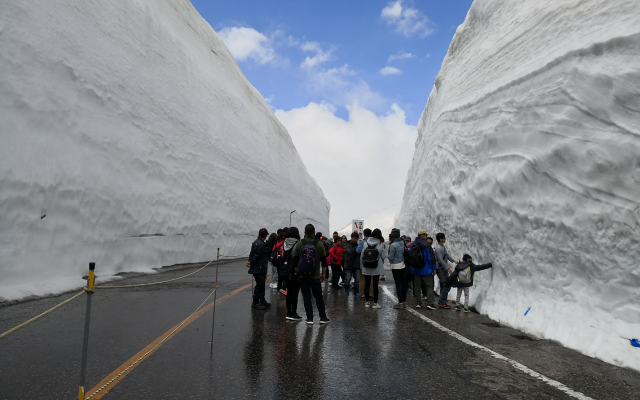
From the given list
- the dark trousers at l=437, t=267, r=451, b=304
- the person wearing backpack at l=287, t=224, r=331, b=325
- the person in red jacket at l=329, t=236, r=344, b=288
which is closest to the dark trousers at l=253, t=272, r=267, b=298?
the person wearing backpack at l=287, t=224, r=331, b=325

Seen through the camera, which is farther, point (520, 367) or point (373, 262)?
point (373, 262)

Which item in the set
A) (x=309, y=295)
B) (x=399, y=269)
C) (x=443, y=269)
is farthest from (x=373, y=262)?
(x=309, y=295)

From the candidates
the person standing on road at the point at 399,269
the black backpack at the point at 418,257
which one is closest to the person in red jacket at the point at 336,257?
the person standing on road at the point at 399,269

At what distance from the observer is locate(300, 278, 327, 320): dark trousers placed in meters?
→ 6.90

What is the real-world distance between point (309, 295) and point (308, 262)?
0.55 meters

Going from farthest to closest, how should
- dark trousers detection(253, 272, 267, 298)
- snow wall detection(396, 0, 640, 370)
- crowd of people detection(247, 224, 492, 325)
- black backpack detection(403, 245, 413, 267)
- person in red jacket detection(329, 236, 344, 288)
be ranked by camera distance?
person in red jacket detection(329, 236, 344, 288)
black backpack detection(403, 245, 413, 267)
dark trousers detection(253, 272, 267, 298)
crowd of people detection(247, 224, 492, 325)
snow wall detection(396, 0, 640, 370)

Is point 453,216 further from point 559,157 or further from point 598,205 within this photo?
point 598,205

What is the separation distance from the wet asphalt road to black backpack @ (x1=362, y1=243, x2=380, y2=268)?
47.6 inches

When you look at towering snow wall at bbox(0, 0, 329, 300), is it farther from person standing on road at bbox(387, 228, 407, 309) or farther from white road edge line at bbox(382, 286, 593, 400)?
white road edge line at bbox(382, 286, 593, 400)

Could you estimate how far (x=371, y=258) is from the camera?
8586 mm

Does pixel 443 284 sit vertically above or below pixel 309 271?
Answer: below

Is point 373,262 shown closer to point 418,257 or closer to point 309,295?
point 418,257

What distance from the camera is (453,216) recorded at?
11320 millimetres

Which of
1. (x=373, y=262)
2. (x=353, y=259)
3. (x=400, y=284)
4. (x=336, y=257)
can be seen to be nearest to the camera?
(x=400, y=284)
